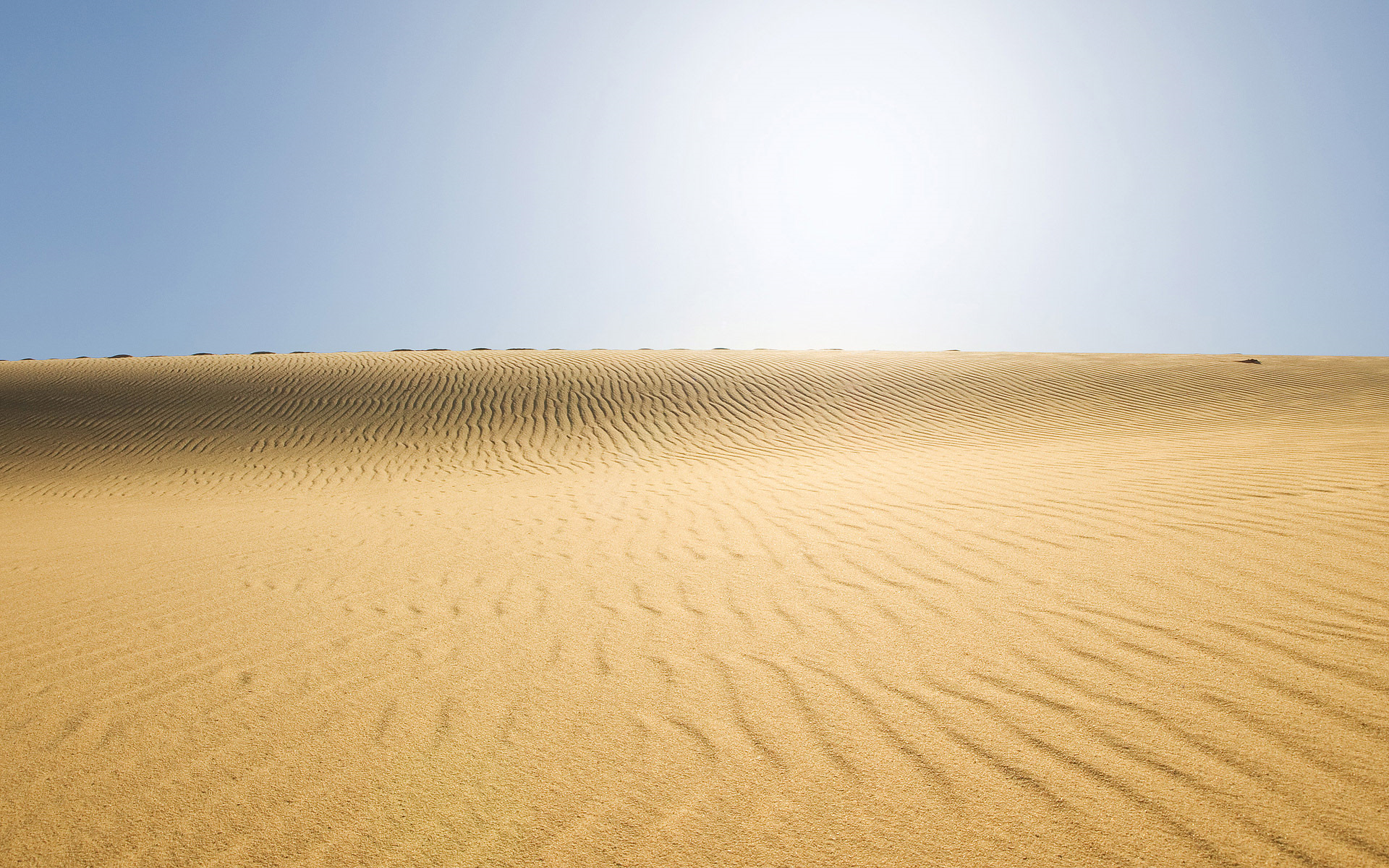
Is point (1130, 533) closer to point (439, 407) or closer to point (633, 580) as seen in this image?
point (633, 580)

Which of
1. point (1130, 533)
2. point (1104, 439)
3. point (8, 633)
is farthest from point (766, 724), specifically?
point (1104, 439)

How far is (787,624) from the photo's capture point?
3193 millimetres

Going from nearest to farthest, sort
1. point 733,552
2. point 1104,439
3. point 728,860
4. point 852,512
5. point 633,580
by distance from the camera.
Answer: point 728,860, point 633,580, point 733,552, point 852,512, point 1104,439

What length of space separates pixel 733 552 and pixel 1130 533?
2441 millimetres

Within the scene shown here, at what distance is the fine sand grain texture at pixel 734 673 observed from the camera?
1.78 meters

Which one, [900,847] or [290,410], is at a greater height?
[290,410]

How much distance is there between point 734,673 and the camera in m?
2.69

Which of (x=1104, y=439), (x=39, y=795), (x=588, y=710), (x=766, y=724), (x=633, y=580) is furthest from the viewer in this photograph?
(x=1104, y=439)

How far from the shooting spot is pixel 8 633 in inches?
137

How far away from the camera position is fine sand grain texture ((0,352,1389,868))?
5.83ft

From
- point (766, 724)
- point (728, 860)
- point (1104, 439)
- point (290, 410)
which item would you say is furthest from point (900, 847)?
point (290, 410)

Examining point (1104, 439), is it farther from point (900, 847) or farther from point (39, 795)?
point (39, 795)

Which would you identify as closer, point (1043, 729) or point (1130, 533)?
point (1043, 729)

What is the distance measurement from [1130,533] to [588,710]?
3512 millimetres
